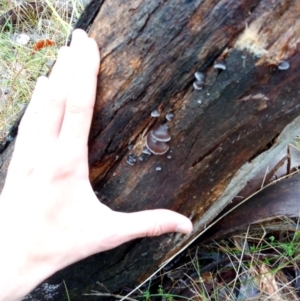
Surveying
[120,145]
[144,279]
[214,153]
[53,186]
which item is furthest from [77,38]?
[144,279]

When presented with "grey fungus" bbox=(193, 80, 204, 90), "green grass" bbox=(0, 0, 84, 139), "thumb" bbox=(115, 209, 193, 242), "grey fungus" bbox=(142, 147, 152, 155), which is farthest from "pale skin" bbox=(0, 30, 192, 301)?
"green grass" bbox=(0, 0, 84, 139)

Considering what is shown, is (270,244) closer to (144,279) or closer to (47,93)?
(144,279)

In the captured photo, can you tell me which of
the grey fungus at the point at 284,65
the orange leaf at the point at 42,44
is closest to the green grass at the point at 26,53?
the orange leaf at the point at 42,44

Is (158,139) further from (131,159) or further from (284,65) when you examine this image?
(284,65)

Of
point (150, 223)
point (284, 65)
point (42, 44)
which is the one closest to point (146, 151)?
point (150, 223)

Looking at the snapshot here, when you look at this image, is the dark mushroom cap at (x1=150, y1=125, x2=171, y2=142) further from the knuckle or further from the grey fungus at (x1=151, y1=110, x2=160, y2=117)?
the knuckle

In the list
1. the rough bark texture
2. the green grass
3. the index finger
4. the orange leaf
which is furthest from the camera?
the orange leaf
